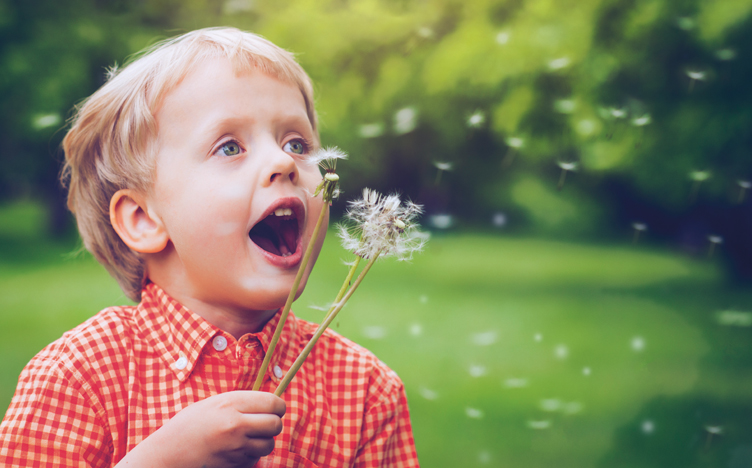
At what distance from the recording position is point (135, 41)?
1661 millimetres

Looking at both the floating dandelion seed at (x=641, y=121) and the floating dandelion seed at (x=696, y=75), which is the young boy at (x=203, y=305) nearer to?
the floating dandelion seed at (x=641, y=121)

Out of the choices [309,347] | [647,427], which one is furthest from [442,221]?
[309,347]

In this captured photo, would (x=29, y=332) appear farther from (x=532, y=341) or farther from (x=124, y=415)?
(x=532, y=341)

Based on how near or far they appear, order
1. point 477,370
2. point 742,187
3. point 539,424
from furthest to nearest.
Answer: point 742,187 → point 477,370 → point 539,424

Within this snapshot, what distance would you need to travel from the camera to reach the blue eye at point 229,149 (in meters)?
0.73

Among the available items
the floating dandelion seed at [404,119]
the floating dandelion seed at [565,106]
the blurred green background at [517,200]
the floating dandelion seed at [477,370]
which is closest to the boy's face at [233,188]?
the blurred green background at [517,200]

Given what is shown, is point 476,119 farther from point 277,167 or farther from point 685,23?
point 277,167

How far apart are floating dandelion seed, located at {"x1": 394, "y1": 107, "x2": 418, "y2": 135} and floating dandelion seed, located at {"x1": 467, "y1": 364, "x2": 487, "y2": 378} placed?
76 centimetres

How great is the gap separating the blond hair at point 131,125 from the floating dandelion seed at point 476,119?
3.14ft

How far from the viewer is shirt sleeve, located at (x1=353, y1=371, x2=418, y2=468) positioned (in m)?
0.84

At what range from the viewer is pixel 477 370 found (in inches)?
60.3

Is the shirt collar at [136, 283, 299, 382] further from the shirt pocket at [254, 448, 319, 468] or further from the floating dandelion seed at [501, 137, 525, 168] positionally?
the floating dandelion seed at [501, 137, 525, 168]

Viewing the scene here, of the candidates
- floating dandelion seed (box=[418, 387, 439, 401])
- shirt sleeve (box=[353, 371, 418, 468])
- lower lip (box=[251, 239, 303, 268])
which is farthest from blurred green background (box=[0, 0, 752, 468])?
lower lip (box=[251, 239, 303, 268])

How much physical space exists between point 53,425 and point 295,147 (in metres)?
0.46
